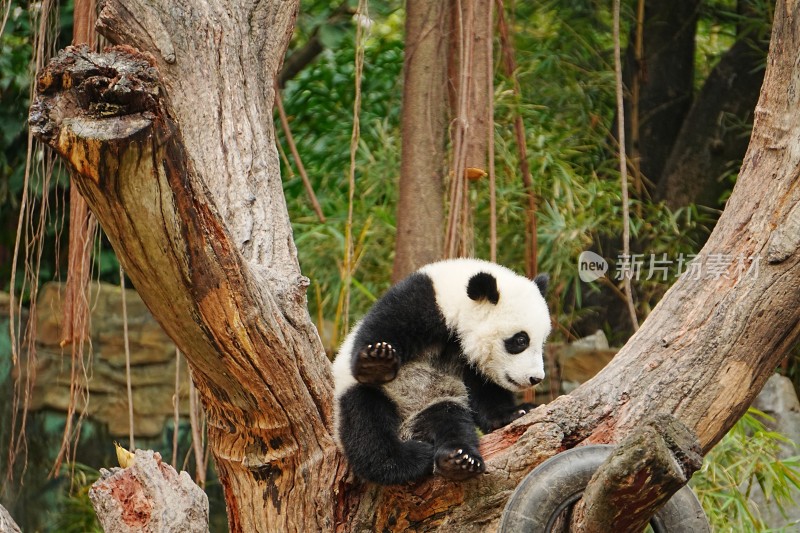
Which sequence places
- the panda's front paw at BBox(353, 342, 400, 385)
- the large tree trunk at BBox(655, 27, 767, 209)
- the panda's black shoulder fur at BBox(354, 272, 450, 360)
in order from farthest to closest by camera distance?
the large tree trunk at BBox(655, 27, 767, 209) → the panda's black shoulder fur at BBox(354, 272, 450, 360) → the panda's front paw at BBox(353, 342, 400, 385)

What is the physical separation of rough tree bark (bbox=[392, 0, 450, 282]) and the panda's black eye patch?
2.09 ft

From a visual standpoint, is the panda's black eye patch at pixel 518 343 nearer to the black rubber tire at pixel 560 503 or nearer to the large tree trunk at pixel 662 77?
the black rubber tire at pixel 560 503

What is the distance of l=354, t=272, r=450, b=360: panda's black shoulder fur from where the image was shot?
2521mm

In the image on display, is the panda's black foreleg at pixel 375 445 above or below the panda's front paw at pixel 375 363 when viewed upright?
below

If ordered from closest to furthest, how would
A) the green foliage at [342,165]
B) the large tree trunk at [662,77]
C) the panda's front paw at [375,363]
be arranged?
the panda's front paw at [375,363] → the green foliage at [342,165] → the large tree trunk at [662,77]

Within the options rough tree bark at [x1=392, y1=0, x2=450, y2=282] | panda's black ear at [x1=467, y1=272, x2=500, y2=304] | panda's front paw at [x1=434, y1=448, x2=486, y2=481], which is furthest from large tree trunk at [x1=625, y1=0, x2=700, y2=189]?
panda's front paw at [x1=434, y1=448, x2=486, y2=481]

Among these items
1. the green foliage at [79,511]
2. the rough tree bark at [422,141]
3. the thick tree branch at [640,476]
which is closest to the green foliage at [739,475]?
the rough tree bark at [422,141]

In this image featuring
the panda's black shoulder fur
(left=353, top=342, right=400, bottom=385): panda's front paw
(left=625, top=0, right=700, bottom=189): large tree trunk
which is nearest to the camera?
(left=353, top=342, right=400, bottom=385): panda's front paw

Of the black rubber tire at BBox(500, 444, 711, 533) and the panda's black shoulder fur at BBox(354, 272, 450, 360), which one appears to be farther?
the panda's black shoulder fur at BBox(354, 272, 450, 360)

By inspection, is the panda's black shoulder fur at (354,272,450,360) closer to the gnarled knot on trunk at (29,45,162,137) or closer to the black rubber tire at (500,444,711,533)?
the black rubber tire at (500,444,711,533)

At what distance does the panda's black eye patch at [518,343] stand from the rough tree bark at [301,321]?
530mm

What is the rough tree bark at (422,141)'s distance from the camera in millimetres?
3271

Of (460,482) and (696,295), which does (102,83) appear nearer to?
(460,482)

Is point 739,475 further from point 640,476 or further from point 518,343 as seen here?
point 640,476
